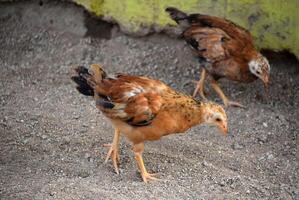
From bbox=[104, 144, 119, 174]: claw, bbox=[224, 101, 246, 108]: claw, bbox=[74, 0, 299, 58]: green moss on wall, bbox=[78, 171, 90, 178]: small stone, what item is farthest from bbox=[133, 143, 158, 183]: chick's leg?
bbox=[74, 0, 299, 58]: green moss on wall

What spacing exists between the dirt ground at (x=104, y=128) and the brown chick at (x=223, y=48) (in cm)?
32

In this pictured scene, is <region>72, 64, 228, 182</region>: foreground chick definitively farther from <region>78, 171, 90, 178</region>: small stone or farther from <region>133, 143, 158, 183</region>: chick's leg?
<region>78, 171, 90, 178</region>: small stone

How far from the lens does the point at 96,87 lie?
5230mm

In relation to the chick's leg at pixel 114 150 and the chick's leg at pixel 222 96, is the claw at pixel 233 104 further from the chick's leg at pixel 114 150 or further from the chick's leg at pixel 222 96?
the chick's leg at pixel 114 150

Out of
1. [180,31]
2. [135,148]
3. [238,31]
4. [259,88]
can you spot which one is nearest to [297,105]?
[259,88]

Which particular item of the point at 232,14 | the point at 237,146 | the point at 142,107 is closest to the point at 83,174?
the point at 142,107

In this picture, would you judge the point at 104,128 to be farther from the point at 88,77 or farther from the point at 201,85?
the point at 201,85

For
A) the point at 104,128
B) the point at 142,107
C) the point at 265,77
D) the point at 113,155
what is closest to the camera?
the point at 142,107

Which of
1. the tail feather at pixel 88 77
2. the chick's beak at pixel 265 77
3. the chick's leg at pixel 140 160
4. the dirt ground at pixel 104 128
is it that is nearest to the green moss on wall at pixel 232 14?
the dirt ground at pixel 104 128

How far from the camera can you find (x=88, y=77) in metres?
5.29

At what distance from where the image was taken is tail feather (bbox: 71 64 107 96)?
5.25 metres

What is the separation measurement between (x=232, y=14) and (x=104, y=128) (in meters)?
1.72

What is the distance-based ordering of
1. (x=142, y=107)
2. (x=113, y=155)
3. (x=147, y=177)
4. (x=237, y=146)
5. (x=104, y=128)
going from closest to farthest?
1. (x=142, y=107)
2. (x=147, y=177)
3. (x=113, y=155)
4. (x=237, y=146)
5. (x=104, y=128)

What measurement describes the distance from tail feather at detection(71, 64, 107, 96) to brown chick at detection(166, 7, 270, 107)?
1356 mm
